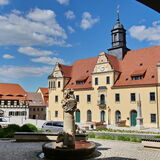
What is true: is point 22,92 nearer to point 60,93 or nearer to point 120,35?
point 60,93

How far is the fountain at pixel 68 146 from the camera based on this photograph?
10.4 m

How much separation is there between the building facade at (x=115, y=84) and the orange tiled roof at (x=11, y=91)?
55.1 feet

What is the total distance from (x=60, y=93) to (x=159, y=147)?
38.4 m

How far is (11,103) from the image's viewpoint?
61969 mm

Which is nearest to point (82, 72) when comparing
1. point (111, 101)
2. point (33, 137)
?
point (111, 101)

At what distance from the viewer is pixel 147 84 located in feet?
121

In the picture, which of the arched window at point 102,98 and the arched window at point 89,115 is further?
the arched window at point 89,115

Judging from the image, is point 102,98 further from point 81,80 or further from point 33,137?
point 33,137

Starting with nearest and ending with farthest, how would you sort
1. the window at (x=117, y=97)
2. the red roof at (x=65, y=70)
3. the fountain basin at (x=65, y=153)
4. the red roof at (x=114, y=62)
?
the fountain basin at (x=65, y=153) → the window at (x=117, y=97) → the red roof at (x=114, y=62) → the red roof at (x=65, y=70)

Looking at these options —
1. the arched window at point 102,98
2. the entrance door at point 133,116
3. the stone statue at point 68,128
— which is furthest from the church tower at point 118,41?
the stone statue at point 68,128

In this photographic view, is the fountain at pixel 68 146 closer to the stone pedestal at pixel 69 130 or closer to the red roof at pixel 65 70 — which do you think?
the stone pedestal at pixel 69 130

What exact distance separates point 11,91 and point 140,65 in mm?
40612

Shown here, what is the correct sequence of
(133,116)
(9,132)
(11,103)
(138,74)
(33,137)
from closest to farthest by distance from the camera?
(33,137) < (9,132) < (133,116) < (138,74) < (11,103)

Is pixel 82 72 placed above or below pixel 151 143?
above
